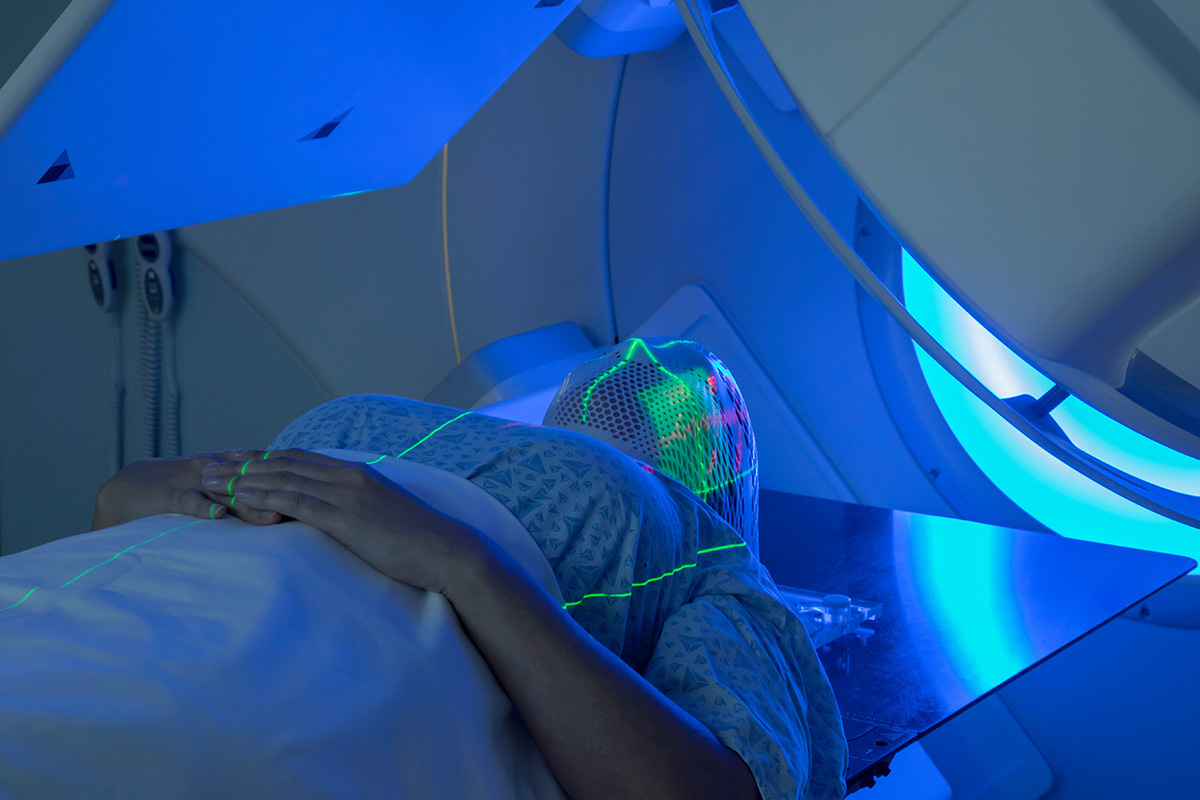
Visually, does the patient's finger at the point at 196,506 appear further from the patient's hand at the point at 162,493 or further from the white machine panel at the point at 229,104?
the white machine panel at the point at 229,104

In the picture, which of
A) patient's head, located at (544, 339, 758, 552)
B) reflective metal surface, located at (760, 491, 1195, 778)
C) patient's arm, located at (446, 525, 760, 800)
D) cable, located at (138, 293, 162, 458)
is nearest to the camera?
patient's arm, located at (446, 525, 760, 800)

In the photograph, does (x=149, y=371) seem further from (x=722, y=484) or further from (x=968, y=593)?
(x=968, y=593)

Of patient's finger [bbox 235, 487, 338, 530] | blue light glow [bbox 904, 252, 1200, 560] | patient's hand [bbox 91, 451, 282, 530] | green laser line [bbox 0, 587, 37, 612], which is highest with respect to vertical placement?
patient's hand [bbox 91, 451, 282, 530]

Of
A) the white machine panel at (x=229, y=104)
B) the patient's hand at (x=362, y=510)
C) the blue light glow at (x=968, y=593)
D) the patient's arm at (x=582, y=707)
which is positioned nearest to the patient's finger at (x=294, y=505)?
the patient's hand at (x=362, y=510)

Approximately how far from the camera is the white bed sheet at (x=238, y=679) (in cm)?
54

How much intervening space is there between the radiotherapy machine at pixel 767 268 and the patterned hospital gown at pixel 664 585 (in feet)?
0.34

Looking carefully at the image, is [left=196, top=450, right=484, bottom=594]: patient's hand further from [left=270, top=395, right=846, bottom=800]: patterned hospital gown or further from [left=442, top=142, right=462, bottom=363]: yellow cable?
[left=442, top=142, right=462, bottom=363]: yellow cable

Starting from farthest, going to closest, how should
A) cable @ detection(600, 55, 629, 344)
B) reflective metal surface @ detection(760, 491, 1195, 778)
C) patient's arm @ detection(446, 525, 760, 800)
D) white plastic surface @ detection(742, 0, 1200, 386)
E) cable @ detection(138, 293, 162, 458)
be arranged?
1. cable @ detection(138, 293, 162, 458)
2. cable @ detection(600, 55, 629, 344)
3. reflective metal surface @ detection(760, 491, 1195, 778)
4. patient's arm @ detection(446, 525, 760, 800)
5. white plastic surface @ detection(742, 0, 1200, 386)

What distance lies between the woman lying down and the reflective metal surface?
0.16m

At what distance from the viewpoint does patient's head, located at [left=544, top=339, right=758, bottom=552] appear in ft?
3.92

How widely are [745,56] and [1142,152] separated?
0.28 meters

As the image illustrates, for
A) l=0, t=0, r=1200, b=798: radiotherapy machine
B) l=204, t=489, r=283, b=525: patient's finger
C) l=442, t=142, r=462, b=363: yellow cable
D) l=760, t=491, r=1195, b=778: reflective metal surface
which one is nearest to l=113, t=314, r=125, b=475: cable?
l=0, t=0, r=1200, b=798: radiotherapy machine

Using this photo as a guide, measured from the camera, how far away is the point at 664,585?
936 mm

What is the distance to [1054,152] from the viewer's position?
0.48 meters
